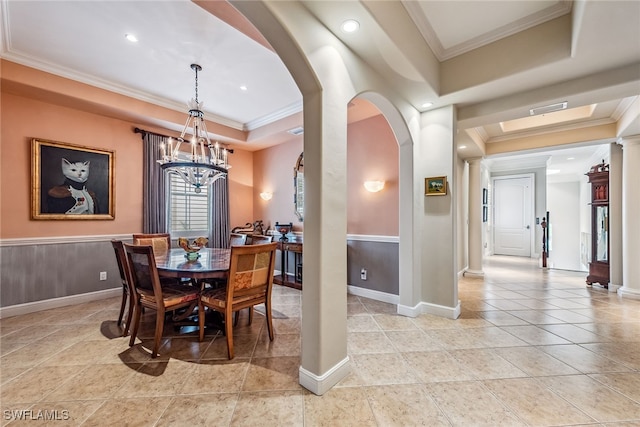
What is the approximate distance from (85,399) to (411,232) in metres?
3.18

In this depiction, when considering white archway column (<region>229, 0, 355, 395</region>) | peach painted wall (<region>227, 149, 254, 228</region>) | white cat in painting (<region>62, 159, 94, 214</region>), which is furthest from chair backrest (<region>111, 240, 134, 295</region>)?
peach painted wall (<region>227, 149, 254, 228</region>)

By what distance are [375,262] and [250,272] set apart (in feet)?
6.82

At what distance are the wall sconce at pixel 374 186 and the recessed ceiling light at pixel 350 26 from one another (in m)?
2.15

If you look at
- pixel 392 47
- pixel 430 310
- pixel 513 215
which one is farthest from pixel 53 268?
pixel 513 215

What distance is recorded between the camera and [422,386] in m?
1.85

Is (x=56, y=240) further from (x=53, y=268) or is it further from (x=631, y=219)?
(x=631, y=219)

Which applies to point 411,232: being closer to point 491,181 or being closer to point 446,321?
point 446,321

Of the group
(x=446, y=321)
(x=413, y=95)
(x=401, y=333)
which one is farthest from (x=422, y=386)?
(x=413, y=95)

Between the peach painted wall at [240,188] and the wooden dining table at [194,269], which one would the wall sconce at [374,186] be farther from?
the peach painted wall at [240,188]

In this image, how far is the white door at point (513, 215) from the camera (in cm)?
784

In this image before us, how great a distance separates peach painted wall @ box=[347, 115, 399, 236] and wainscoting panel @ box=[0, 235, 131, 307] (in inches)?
149

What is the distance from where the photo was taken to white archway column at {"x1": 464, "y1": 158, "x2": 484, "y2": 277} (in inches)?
213

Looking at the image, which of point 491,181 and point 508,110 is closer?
point 508,110

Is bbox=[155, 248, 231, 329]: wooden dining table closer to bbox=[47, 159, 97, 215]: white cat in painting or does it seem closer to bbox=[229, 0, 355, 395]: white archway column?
bbox=[229, 0, 355, 395]: white archway column
